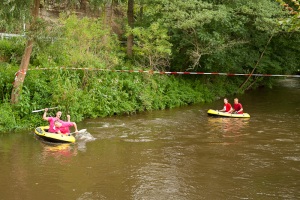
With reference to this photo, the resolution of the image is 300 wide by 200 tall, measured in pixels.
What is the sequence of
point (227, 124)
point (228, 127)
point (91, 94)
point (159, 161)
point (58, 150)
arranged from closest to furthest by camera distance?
point (159, 161) < point (58, 150) < point (228, 127) < point (227, 124) < point (91, 94)

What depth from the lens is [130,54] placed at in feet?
79.3

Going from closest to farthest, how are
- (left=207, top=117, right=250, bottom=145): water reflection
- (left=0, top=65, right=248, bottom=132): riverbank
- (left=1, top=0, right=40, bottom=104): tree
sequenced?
(left=1, top=0, right=40, bottom=104): tree < (left=207, top=117, right=250, bottom=145): water reflection < (left=0, top=65, right=248, bottom=132): riverbank

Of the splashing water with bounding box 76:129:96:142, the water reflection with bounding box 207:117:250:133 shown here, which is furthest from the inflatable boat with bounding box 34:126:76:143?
the water reflection with bounding box 207:117:250:133

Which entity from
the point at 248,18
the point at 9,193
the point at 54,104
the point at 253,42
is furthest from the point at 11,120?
the point at 253,42

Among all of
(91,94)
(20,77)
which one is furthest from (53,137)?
(91,94)

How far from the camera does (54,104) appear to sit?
16.9m

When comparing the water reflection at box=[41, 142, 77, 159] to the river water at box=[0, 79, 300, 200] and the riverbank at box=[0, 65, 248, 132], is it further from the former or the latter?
the riverbank at box=[0, 65, 248, 132]

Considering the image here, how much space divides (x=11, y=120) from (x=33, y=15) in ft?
12.4

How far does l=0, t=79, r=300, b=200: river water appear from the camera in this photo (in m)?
9.90

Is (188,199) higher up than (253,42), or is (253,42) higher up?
(253,42)

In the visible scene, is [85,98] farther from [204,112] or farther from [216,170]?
[216,170]

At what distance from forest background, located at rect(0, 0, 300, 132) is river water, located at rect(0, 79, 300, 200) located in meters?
1.36

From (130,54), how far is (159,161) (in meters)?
12.6

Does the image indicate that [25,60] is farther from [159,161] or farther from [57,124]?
[159,161]
